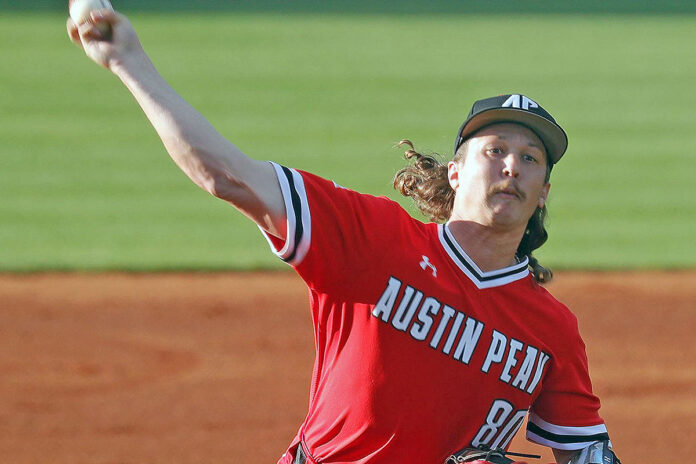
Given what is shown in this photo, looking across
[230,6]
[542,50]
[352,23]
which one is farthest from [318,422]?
[230,6]

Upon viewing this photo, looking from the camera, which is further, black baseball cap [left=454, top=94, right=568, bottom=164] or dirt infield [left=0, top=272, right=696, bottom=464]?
→ dirt infield [left=0, top=272, right=696, bottom=464]

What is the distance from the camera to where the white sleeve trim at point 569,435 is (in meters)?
3.19

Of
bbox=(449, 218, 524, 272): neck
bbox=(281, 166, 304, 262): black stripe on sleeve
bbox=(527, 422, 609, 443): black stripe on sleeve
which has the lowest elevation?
bbox=(527, 422, 609, 443): black stripe on sleeve

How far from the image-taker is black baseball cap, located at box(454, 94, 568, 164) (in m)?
3.09

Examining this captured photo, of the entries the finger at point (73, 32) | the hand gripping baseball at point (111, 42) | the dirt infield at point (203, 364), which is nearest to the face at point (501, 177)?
the hand gripping baseball at point (111, 42)

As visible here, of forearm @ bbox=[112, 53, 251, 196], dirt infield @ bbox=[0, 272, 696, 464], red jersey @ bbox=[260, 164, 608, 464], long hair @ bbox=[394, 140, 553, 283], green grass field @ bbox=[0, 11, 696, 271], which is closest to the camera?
forearm @ bbox=[112, 53, 251, 196]

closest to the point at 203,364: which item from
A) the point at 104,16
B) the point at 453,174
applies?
the point at 453,174

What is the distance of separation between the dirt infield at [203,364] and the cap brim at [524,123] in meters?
2.94

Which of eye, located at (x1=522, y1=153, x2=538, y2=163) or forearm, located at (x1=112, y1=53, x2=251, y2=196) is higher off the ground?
eye, located at (x1=522, y1=153, x2=538, y2=163)

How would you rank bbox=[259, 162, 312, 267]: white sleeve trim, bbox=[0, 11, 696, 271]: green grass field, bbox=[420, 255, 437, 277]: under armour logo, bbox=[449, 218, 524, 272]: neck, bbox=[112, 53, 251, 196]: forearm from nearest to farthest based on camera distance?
1. bbox=[112, 53, 251, 196]: forearm
2. bbox=[259, 162, 312, 267]: white sleeve trim
3. bbox=[420, 255, 437, 277]: under armour logo
4. bbox=[449, 218, 524, 272]: neck
5. bbox=[0, 11, 696, 271]: green grass field

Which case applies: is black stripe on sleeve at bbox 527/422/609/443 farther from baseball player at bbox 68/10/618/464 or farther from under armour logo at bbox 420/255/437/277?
under armour logo at bbox 420/255/437/277

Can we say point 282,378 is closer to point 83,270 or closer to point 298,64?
point 83,270

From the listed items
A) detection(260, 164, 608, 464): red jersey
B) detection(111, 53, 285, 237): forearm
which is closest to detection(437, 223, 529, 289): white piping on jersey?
detection(260, 164, 608, 464): red jersey

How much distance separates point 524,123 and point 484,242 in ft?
1.26
